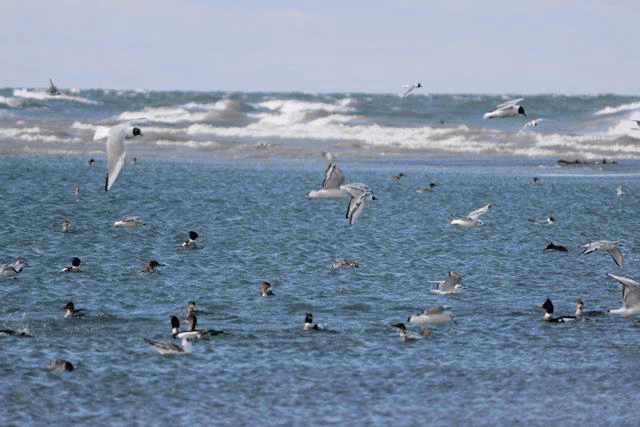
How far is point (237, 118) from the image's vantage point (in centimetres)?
8662

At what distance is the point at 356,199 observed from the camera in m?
19.5

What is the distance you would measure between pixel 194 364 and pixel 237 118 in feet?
243

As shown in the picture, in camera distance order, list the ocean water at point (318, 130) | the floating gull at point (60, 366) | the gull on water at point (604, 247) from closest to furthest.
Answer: the floating gull at point (60, 366) < the gull on water at point (604, 247) < the ocean water at point (318, 130)

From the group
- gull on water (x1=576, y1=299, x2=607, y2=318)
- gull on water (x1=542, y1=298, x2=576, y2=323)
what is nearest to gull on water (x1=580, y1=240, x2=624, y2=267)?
gull on water (x1=576, y1=299, x2=607, y2=318)

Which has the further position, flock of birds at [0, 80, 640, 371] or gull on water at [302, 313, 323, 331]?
gull on water at [302, 313, 323, 331]

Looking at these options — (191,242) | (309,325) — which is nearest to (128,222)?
(191,242)

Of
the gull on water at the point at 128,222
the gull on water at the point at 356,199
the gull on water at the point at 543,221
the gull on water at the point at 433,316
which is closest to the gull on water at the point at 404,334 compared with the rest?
the gull on water at the point at 433,316

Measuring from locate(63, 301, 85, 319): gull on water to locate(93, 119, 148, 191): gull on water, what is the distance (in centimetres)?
196

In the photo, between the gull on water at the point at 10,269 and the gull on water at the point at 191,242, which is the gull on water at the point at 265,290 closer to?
the gull on water at the point at 10,269

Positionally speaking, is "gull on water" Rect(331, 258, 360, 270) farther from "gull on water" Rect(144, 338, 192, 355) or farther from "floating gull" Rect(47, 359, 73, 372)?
"floating gull" Rect(47, 359, 73, 372)

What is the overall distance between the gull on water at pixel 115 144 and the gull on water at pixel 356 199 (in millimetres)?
4393

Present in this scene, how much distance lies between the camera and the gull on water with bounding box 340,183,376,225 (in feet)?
63.2

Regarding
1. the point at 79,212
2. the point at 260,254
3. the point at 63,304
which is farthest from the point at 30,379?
the point at 79,212

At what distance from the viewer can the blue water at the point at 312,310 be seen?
11.7 m
